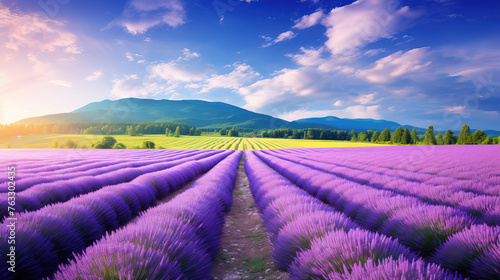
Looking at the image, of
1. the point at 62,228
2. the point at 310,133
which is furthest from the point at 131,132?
the point at 62,228

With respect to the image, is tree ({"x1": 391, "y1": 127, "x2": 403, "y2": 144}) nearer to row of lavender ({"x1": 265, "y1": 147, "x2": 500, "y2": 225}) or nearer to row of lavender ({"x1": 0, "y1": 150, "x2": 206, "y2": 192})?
row of lavender ({"x1": 265, "y1": 147, "x2": 500, "y2": 225})

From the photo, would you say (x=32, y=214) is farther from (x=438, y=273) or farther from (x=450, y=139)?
(x=450, y=139)

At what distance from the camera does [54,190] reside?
4625 millimetres

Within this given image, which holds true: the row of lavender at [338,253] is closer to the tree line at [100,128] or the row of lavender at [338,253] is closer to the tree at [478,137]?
the tree at [478,137]

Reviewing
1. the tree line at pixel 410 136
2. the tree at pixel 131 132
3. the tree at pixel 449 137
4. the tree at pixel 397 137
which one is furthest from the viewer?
the tree at pixel 131 132

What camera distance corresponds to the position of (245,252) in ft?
10.6

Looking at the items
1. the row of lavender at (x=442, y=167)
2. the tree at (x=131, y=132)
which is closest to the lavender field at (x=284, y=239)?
the row of lavender at (x=442, y=167)

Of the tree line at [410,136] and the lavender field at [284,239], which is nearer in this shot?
the lavender field at [284,239]

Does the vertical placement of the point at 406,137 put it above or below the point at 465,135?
below

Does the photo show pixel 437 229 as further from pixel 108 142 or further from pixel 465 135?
pixel 465 135

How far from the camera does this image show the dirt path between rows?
2.52 metres

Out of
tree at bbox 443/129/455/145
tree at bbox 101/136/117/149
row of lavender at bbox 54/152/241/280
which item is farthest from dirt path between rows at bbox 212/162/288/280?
tree at bbox 443/129/455/145

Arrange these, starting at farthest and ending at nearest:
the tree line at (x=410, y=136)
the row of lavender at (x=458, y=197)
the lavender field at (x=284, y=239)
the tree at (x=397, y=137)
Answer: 1. the tree at (x=397, y=137)
2. the tree line at (x=410, y=136)
3. the row of lavender at (x=458, y=197)
4. the lavender field at (x=284, y=239)

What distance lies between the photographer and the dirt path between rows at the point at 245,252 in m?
2.52
